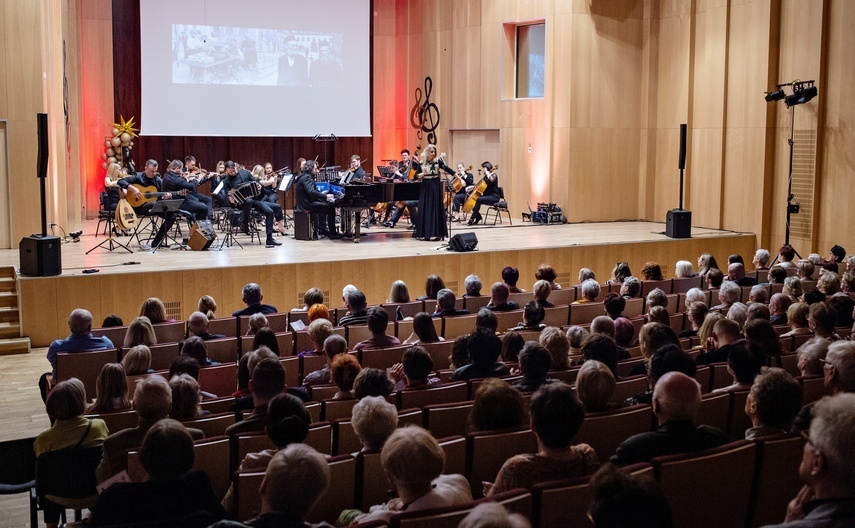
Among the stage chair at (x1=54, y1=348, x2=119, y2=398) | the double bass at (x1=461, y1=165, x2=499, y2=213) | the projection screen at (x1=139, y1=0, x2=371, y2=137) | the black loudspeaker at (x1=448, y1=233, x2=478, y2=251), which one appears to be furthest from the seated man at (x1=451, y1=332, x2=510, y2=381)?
the projection screen at (x1=139, y1=0, x2=371, y2=137)

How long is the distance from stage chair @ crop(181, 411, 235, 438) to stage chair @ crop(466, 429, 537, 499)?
1.31 metres

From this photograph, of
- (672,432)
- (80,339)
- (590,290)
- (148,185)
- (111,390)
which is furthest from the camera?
(148,185)

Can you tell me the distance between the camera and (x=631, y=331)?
19.9 ft

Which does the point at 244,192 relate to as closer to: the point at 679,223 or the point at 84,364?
the point at 679,223

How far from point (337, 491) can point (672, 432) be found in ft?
4.39

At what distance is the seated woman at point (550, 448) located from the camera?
3178 mm

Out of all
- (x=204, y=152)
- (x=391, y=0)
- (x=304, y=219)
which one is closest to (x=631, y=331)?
(x=304, y=219)

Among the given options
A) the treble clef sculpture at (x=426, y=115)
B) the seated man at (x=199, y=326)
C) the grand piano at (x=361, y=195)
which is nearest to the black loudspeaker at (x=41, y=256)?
the seated man at (x=199, y=326)

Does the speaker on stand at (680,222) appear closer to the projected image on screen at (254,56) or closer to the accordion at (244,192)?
the accordion at (244,192)

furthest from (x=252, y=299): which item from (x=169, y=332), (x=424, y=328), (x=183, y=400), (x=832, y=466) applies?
(x=832, y=466)

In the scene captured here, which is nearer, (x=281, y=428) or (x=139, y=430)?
(x=281, y=428)

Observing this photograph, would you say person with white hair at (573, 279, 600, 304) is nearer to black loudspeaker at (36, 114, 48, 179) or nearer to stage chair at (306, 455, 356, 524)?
stage chair at (306, 455, 356, 524)

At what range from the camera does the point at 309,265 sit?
1036 cm

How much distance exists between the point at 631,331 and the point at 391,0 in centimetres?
1453
